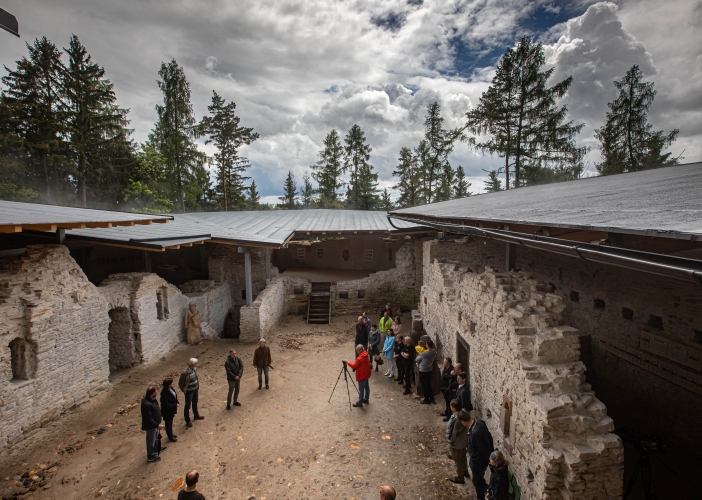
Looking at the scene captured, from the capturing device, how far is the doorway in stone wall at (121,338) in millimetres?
8750

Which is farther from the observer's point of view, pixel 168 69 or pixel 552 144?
pixel 168 69

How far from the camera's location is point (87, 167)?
2352 cm

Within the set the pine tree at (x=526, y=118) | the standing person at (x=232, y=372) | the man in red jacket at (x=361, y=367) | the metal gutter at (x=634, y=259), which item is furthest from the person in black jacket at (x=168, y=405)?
the pine tree at (x=526, y=118)

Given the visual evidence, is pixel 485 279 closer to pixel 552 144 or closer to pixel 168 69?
pixel 552 144

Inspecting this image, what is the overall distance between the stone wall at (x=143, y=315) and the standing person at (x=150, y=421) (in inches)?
152

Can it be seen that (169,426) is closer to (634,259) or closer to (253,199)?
(634,259)

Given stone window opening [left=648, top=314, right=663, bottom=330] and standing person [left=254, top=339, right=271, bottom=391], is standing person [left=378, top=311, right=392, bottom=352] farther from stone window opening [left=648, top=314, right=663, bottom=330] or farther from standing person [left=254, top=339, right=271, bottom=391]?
stone window opening [left=648, top=314, right=663, bottom=330]

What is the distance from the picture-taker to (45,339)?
254 inches

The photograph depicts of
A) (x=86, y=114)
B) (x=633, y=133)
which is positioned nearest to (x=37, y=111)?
(x=86, y=114)

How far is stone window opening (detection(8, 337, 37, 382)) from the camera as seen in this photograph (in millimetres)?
6203

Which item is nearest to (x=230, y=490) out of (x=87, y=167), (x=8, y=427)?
(x=8, y=427)

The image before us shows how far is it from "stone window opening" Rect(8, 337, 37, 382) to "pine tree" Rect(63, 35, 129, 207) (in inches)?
778

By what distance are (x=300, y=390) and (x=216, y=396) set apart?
1.90 metres

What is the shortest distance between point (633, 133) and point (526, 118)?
657cm
